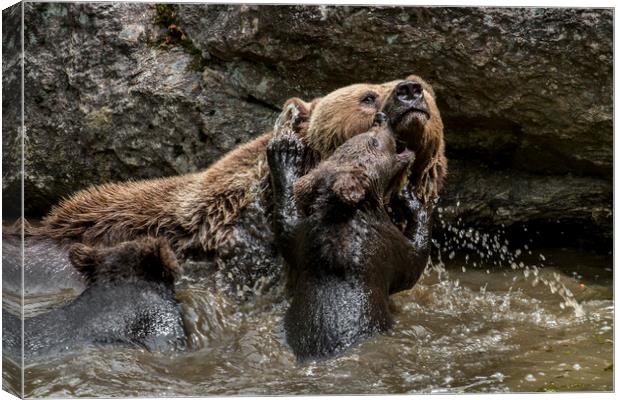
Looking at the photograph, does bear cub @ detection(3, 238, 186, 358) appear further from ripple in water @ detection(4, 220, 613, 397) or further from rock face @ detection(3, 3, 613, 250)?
rock face @ detection(3, 3, 613, 250)

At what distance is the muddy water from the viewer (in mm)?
6016

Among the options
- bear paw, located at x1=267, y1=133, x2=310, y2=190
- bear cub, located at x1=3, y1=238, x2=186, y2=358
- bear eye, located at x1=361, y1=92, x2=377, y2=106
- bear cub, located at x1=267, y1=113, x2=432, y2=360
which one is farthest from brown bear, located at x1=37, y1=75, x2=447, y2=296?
bear cub, located at x1=3, y1=238, x2=186, y2=358

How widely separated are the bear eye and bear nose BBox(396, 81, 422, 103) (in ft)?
1.42

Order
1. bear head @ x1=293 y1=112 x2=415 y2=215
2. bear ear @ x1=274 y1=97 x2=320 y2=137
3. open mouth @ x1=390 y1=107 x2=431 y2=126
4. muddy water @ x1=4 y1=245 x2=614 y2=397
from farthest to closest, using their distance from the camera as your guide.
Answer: bear ear @ x1=274 y1=97 x2=320 y2=137
open mouth @ x1=390 y1=107 x2=431 y2=126
bear head @ x1=293 y1=112 x2=415 y2=215
muddy water @ x1=4 y1=245 x2=614 y2=397

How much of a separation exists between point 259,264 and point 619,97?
267 centimetres

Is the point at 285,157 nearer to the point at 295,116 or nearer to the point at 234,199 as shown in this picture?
the point at 295,116

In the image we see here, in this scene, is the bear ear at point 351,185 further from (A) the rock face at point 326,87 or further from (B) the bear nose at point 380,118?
(A) the rock face at point 326,87

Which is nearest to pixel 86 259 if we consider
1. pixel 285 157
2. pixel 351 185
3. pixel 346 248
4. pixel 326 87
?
pixel 285 157

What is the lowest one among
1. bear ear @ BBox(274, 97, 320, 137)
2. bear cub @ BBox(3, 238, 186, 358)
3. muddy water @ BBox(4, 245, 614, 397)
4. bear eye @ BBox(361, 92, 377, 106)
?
muddy water @ BBox(4, 245, 614, 397)

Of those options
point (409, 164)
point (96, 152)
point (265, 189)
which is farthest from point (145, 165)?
point (409, 164)

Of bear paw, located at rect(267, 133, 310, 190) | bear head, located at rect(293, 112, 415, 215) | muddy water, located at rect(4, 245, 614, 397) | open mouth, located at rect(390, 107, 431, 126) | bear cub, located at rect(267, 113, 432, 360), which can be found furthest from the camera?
bear paw, located at rect(267, 133, 310, 190)

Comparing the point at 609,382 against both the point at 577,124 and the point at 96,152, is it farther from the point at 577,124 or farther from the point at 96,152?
the point at 96,152

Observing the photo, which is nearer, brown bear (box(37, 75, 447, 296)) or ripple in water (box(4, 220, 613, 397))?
ripple in water (box(4, 220, 613, 397))

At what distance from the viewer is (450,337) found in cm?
675
